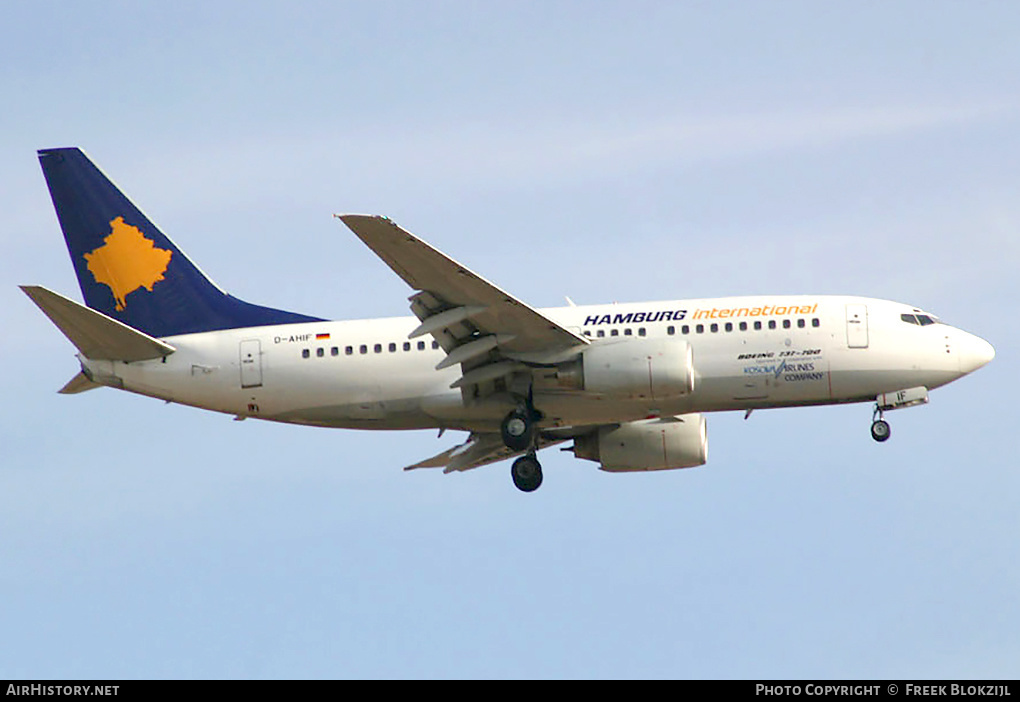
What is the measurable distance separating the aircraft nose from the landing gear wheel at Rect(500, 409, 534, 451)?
1229 centimetres

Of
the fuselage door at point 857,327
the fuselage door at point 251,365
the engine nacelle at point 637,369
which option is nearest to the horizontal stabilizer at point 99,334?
the fuselage door at point 251,365

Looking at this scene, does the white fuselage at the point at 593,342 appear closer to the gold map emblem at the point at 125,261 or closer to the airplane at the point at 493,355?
the airplane at the point at 493,355

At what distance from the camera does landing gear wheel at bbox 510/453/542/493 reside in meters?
46.0

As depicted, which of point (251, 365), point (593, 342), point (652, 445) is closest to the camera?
point (593, 342)

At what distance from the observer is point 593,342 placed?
43656 millimetres

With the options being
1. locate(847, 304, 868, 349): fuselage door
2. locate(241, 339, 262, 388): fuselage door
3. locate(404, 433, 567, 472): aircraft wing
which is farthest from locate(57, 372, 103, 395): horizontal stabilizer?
locate(847, 304, 868, 349): fuselage door

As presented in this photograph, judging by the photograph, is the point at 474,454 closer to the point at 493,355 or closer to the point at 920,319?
the point at 493,355

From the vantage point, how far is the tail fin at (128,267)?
4694 centimetres

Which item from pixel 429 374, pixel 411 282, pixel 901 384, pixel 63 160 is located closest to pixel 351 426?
pixel 429 374

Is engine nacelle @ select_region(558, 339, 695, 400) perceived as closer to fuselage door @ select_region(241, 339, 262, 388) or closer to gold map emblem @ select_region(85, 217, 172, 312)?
fuselage door @ select_region(241, 339, 262, 388)

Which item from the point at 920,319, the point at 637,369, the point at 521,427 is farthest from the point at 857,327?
the point at 521,427

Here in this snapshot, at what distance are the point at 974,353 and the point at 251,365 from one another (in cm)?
2056

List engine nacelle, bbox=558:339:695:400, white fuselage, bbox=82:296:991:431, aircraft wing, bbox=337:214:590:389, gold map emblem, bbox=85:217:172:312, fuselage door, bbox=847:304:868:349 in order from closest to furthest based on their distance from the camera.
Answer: aircraft wing, bbox=337:214:590:389, engine nacelle, bbox=558:339:695:400, white fuselage, bbox=82:296:991:431, fuselage door, bbox=847:304:868:349, gold map emblem, bbox=85:217:172:312

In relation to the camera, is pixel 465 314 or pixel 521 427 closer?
pixel 465 314
